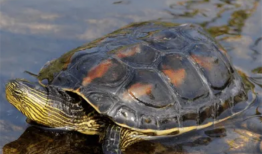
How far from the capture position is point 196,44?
6828mm

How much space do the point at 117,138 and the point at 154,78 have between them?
98 cm

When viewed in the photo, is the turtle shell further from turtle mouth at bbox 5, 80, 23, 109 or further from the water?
turtle mouth at bbox 5, 80, 23, 109

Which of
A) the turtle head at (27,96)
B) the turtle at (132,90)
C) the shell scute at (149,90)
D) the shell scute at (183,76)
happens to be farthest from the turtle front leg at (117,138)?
the turtle head at (27,96)

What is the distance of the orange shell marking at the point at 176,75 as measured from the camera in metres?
6.27

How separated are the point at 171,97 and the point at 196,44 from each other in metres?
1.12

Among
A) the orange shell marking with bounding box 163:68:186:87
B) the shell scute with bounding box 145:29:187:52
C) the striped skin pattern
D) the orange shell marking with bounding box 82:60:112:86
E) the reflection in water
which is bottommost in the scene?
the reflection in water

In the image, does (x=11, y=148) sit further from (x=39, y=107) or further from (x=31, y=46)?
(x=31, y=46)

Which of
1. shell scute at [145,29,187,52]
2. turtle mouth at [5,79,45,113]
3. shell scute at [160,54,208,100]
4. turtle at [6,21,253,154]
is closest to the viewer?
turtle at [6,21,253,154]

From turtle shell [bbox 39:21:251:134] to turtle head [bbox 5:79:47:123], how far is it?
0.27 meters

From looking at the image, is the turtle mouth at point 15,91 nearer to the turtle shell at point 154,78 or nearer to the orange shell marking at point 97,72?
the turtle shell at point 154,78

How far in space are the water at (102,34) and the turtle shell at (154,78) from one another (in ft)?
1.12

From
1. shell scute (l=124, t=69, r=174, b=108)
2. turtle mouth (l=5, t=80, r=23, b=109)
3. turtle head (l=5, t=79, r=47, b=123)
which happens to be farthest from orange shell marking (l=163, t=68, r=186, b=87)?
turtle mouth (l=5, t=80, r=23, b=109)

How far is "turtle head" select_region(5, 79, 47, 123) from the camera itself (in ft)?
20.3

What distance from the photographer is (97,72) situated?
6.11m
